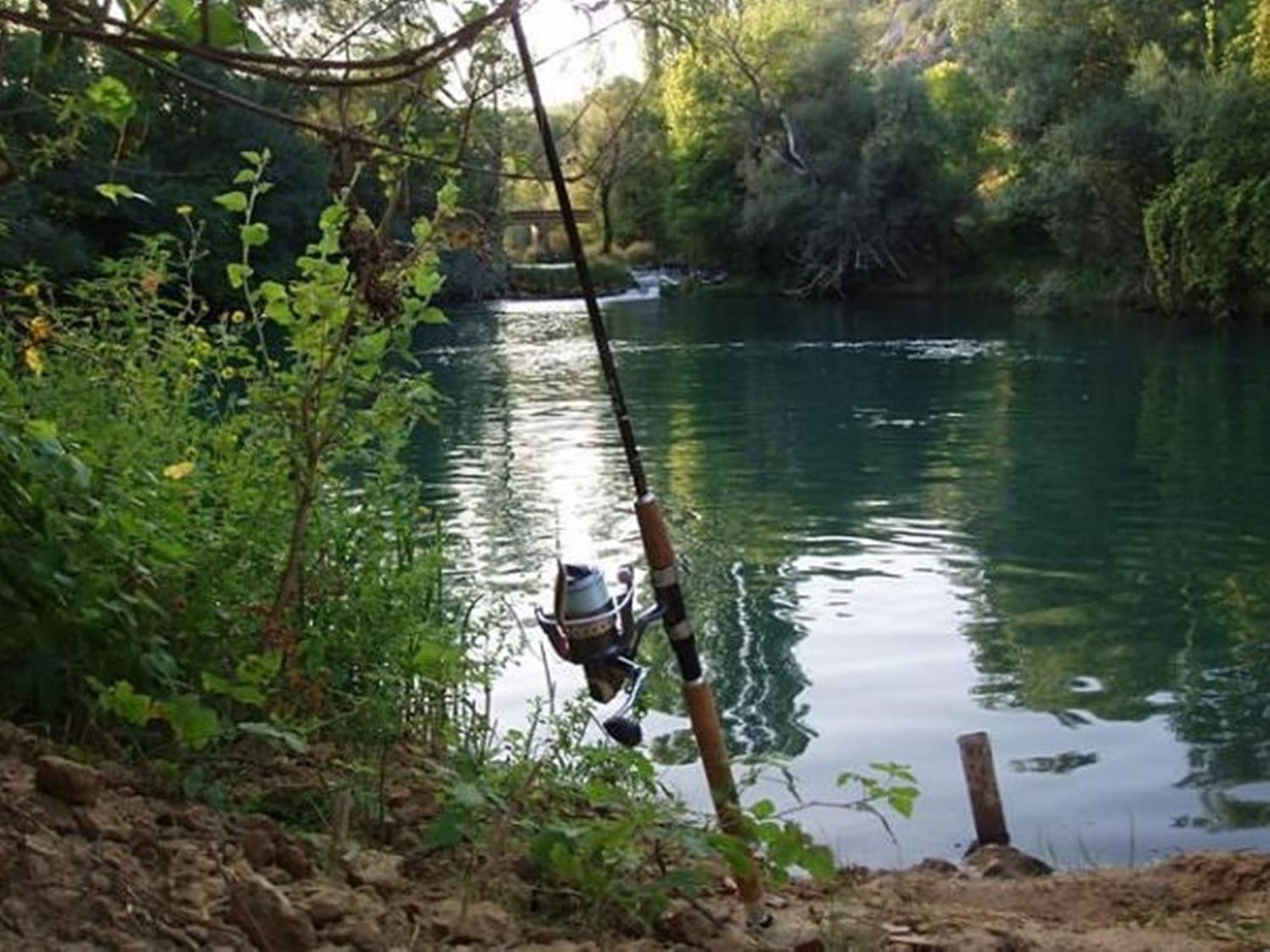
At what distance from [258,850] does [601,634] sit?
0.98 m

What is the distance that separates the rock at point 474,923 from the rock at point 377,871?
0.43ft

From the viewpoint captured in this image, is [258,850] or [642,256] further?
[642,256]

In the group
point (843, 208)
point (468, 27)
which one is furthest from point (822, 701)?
point (843, 208)

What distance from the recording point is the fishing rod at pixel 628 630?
387 centimetres

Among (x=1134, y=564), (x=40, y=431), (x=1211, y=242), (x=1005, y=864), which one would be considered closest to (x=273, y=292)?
(x=40, y=431)

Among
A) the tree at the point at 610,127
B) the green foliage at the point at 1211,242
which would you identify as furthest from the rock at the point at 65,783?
the green foliage at the point at 1211,242

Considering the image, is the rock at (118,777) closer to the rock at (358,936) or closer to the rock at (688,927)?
the rock at (358,936)

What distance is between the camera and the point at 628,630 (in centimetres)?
407

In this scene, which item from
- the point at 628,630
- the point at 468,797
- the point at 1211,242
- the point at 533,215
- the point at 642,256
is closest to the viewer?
the point at 468,797

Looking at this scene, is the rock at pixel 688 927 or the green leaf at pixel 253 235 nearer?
the rock at pixel 688 927

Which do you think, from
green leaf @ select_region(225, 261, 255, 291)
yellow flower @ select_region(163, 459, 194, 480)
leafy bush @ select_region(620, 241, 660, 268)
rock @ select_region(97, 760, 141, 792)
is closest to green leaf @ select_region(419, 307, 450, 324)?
green leaf @ select_region(225, 261, 255, 291)

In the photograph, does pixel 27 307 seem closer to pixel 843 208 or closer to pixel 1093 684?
pixel 1093 684

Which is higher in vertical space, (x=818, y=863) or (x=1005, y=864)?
(x=818, y=863)

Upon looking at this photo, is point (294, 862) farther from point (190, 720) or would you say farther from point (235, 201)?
point (235, 201)
